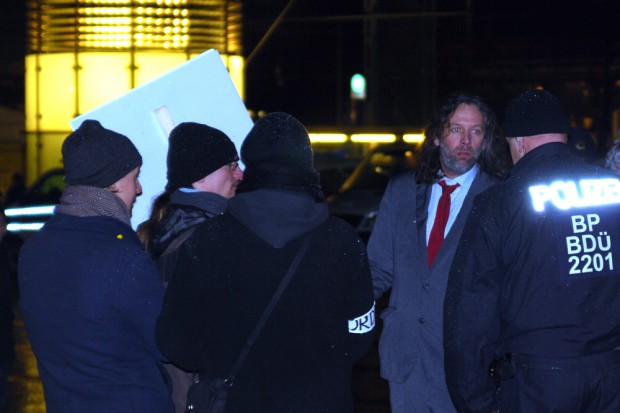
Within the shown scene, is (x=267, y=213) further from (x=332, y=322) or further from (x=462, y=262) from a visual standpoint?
(x=462, y=262)

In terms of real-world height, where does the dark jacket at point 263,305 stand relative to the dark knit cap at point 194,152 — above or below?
below

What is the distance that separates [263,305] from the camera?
3.37 m

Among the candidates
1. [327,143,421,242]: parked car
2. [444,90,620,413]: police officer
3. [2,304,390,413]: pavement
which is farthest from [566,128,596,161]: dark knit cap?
[327,143,421,242]: parked car

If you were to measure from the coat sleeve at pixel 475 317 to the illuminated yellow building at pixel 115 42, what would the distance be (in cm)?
1235

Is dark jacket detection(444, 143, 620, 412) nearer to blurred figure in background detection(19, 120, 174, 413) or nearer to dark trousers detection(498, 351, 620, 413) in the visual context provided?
dark trousers detection(498, 351, 620, 413)

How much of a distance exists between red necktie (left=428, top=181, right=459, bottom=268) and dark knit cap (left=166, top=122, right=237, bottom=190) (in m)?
1.20

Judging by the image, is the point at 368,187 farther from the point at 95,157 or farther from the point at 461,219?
the point at 95,157

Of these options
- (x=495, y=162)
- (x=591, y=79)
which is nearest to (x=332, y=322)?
(x=495, y=162)

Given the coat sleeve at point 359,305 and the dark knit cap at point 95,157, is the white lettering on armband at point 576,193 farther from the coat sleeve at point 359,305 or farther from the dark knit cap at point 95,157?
the dark knit cap at point 95,157

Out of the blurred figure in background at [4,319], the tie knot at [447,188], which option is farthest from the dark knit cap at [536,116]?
the blurred figure in background at [4,319]

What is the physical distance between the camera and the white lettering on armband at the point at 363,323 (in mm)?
3545

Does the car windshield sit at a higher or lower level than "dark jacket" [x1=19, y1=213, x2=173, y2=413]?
higher

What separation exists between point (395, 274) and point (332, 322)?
1561 millimetres

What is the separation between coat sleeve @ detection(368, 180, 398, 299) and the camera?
16.7ft
